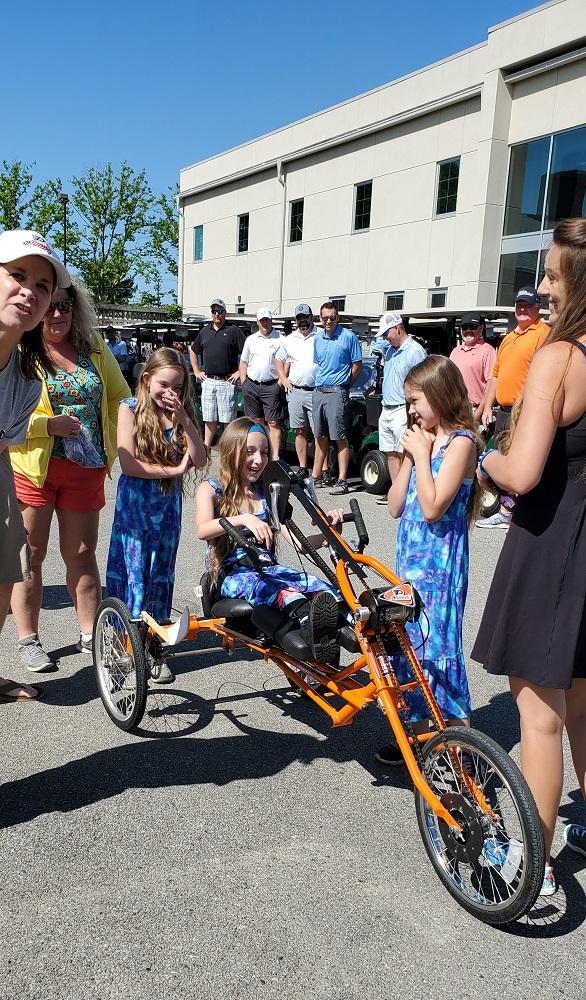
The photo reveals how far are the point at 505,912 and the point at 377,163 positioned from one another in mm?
25667

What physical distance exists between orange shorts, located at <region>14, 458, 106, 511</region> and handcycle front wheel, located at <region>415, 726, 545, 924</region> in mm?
2502

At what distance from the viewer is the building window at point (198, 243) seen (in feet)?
117

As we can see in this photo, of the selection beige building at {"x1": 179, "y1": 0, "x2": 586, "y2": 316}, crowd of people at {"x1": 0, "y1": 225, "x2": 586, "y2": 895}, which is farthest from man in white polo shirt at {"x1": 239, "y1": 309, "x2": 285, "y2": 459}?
beige building at {"x1": 179, "y1": 0, "x2": 586, "y2": 316}

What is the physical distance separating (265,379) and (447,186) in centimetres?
1405

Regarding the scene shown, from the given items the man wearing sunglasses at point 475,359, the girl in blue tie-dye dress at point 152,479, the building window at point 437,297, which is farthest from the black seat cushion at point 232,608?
the building window at point 437,297

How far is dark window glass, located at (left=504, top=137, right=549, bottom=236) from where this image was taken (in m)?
20.0

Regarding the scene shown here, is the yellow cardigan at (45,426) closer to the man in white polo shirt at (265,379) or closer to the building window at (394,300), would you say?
the man in white polo shirt at (265,379)

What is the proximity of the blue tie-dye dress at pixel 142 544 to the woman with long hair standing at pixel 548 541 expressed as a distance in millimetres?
2079

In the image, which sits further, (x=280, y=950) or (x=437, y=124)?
(x=437, y=124)

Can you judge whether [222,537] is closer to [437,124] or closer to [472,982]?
[472,982]

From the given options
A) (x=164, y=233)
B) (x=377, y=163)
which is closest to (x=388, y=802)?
(x=377, y=163)

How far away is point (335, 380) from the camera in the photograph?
10273 millimetres

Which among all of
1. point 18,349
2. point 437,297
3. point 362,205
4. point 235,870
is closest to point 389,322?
point 18,349

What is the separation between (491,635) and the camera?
8.84ft
